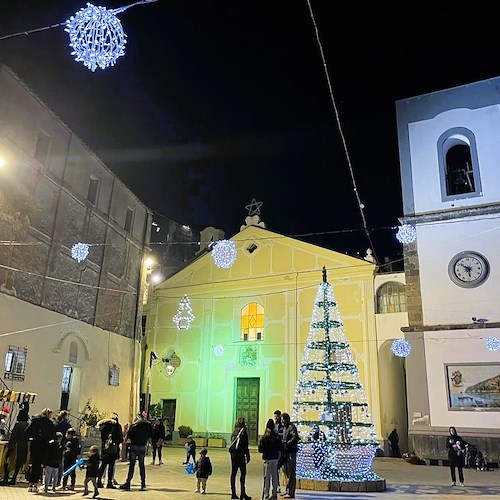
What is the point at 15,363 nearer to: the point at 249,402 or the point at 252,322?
the point at 249,402

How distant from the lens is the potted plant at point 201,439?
892 inches

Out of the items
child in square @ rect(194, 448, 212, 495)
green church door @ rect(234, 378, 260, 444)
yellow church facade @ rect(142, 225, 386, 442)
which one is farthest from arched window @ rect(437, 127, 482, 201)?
child in square @ rect(194, 448, 212, 495)

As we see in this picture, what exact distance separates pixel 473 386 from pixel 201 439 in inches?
484

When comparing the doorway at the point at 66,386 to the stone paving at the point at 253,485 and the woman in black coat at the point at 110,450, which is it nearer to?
the stone paving at the point at 253,485

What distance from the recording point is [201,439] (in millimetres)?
22828

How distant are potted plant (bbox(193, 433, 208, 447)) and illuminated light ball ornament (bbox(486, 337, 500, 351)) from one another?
12.9 meters

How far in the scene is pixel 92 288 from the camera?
17797 millimetres

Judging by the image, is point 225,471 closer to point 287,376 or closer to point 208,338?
point 287,376

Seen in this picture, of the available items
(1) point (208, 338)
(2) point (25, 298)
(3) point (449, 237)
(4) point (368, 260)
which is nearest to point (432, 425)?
(3) point (449, 237)

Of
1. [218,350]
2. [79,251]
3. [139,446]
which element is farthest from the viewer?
[218,350]

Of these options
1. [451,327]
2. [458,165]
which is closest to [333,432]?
[451,327]

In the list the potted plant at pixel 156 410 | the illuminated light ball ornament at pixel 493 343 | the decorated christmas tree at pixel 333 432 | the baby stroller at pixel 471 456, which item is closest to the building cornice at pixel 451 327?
the illuminated light ball ornament at pixel 493 343

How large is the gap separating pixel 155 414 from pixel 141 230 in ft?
27.7

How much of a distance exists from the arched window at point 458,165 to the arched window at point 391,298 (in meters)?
5.06
